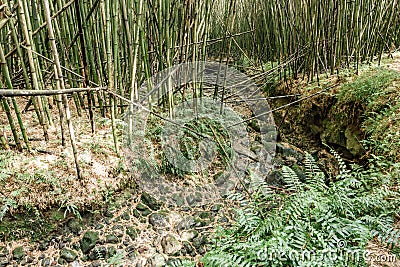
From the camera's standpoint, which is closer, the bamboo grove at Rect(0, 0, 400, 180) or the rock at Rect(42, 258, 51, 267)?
the rock at Rect(42, 258, 51, 267)

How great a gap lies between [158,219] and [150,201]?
0.15m

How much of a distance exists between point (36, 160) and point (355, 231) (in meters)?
1.63

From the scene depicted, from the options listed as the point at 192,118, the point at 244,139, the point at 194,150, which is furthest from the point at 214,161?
the point at 244,139

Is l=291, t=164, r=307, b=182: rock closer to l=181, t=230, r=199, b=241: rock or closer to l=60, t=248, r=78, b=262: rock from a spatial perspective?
l=181, t=230, r=199, b=241: rock

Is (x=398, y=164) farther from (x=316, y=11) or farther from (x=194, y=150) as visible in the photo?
(x=316, y=11)

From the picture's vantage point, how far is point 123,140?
6.49 feet

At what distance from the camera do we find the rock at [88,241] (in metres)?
1.49

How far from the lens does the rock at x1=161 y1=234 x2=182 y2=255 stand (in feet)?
5.28

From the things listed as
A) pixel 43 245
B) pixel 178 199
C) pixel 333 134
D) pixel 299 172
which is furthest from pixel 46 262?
pixel 333 134

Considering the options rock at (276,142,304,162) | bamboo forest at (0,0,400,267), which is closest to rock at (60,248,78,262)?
bamboo forest at (0,0,400,267)

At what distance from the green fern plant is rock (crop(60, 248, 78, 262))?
2.21 feet

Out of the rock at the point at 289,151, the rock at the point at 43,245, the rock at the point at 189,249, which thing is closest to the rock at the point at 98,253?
the rock at the point at 43,245

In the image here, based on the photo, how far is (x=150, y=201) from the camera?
188cm

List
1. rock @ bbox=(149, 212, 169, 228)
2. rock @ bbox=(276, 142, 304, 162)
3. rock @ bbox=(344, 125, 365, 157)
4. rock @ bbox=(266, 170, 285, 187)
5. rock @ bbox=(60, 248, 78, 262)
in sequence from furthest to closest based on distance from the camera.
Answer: rock @ bbox=(276, 142, 304, 162)
rock @ bbox=(266, 170, 285, 187)
rock @ bbox=(344, 125, 365, 157)
rock @ bbox=(149, 212, 169, 228)
rock @ bbox=(60, 248, 78, 262)
